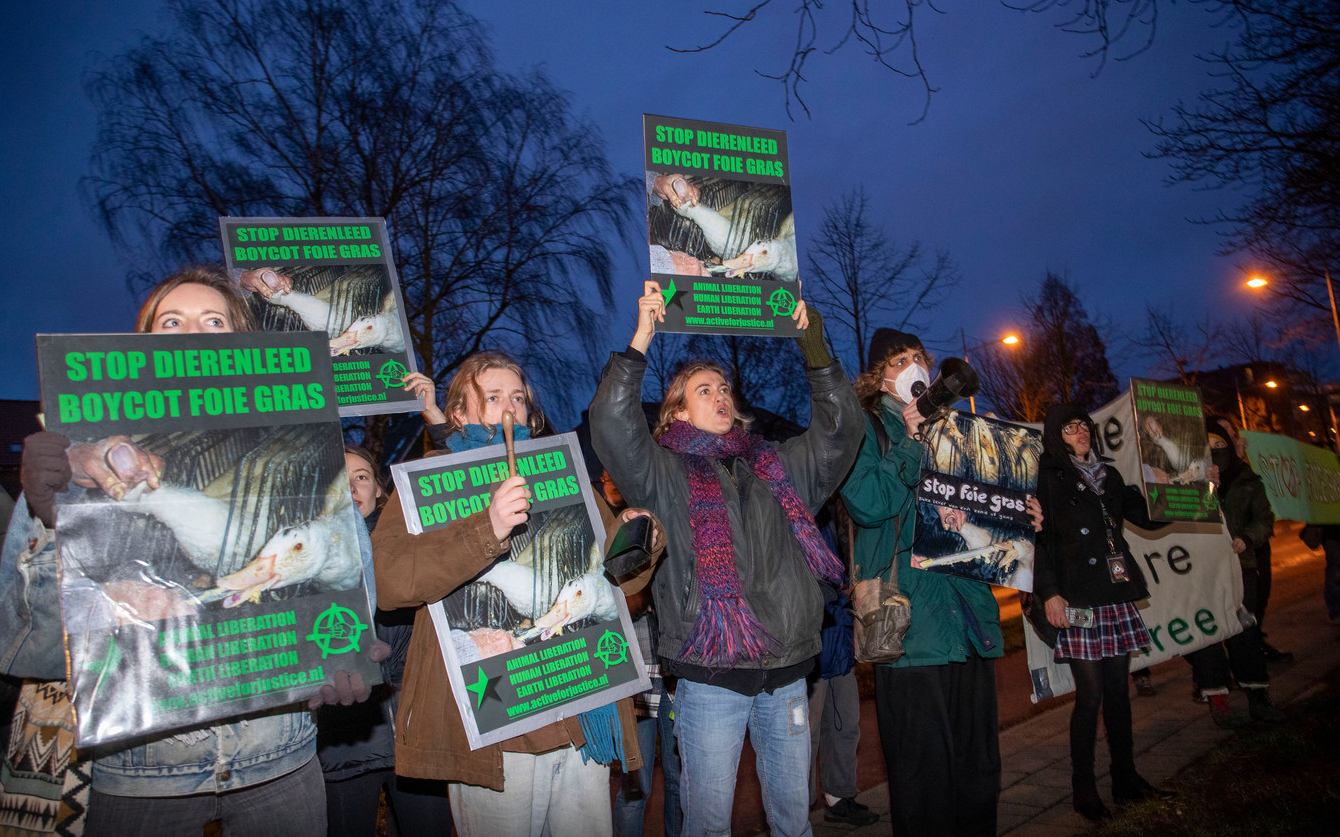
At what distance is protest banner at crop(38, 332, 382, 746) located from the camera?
2059 millimetres

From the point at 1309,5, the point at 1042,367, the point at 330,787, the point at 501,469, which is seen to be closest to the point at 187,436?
the point at 501,469

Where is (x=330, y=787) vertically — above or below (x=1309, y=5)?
below

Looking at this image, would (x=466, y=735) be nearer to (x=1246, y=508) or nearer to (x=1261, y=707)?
(x=1261, y=707)

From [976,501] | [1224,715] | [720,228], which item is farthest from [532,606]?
[1224,715]

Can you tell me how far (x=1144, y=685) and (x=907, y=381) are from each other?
16.5 ft

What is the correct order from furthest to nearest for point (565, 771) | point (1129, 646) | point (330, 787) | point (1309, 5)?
point (1309, 5), point (1129, 646), point (330, 787), point (565, 771)

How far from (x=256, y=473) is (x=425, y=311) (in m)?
9.07

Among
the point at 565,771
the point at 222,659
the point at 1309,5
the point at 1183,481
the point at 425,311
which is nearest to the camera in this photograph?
the point at 222,659

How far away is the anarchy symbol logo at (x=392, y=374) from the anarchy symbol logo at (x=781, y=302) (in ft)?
5.53

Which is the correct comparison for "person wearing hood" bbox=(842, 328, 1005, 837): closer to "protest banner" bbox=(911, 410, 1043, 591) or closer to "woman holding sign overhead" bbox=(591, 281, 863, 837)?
"protest banner" bbox=(911, 410, 1043, 591)

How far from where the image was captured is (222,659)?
7.14ft

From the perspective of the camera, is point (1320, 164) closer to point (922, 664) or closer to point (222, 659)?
point (922, 664)

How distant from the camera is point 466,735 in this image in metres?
2.76

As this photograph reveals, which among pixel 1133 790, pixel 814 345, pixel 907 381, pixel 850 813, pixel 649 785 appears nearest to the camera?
pixel 814 345
